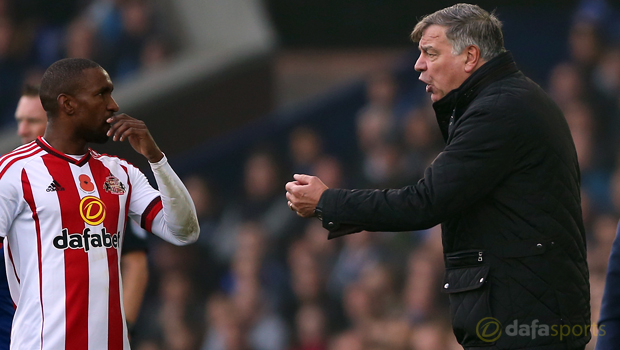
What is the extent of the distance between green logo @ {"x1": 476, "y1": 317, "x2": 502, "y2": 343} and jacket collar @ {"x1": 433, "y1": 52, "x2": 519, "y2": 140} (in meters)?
0.58

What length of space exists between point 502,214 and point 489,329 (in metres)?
0.31

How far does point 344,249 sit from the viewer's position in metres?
6.51

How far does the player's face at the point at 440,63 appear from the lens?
2238mm

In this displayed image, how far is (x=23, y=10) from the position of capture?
8.17 meters

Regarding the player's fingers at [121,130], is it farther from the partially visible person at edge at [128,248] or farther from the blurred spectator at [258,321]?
the blurred spectator at [258,321]

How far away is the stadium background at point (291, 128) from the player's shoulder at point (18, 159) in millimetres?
3882

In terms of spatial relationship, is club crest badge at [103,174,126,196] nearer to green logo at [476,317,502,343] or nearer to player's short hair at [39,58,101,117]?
player's short hair at [39,58,101,117]

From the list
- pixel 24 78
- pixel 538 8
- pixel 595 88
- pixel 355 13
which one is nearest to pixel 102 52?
pixel 24 78

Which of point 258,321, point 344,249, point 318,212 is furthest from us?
point 258,321

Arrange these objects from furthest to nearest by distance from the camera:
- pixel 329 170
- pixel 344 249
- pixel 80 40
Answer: pixel 80 40 < pixel 329 170 < pixel 344 249

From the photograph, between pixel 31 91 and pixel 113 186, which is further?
pixel 31 91

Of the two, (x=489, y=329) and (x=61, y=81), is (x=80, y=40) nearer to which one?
(x=61, y=81)

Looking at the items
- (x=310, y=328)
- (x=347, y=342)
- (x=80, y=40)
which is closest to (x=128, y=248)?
(x=347, y=342)

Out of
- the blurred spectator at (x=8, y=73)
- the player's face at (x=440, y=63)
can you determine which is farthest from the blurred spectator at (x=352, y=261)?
the player's face at (x=440, y=63)
